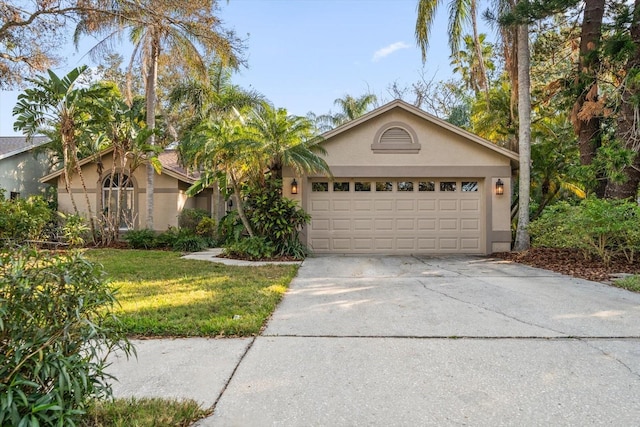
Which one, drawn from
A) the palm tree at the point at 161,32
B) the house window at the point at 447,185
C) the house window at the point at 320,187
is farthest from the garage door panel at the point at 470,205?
the palm tree at the point at 161,32

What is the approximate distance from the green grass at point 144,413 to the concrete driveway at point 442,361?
0.14 m

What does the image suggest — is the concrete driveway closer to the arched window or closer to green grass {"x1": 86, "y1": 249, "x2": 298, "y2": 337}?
green grass {"x1": 86, "y1": 249, "x2": 298, "y2": 337}

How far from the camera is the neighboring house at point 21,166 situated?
1583 centimetres

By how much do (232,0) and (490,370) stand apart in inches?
495

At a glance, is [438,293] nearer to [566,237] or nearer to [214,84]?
[566,237]

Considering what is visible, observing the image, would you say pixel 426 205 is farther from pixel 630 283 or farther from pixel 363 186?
pixel 630 283

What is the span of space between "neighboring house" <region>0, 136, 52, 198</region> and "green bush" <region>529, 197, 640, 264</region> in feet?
61.3

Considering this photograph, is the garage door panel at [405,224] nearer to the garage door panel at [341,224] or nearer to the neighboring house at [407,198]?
the neighboring house at [407,198]

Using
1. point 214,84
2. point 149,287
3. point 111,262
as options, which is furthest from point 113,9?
point 149,287

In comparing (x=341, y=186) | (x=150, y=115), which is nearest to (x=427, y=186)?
(x=341, y=186)

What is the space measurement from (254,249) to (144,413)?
23.2ft

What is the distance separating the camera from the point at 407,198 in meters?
10.7

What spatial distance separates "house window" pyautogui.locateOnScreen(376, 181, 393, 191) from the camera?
10.8m

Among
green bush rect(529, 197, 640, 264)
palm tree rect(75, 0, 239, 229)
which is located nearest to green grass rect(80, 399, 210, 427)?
green bush rect(529, 197, 640, 264)
